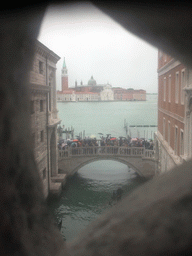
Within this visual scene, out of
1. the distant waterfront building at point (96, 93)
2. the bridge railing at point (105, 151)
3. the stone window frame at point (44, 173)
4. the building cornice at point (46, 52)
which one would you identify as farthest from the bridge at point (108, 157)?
the distant waterfront building at point (96, 93)

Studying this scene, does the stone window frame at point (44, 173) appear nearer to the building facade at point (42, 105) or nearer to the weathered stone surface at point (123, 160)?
the building facade at point (42, 105)

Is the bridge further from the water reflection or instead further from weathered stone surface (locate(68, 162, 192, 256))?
weathered stone surface (locate(68, 162, 192, 256))

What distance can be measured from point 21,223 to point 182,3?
596 mm

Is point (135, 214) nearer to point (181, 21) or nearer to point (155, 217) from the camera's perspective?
point (155, 217)

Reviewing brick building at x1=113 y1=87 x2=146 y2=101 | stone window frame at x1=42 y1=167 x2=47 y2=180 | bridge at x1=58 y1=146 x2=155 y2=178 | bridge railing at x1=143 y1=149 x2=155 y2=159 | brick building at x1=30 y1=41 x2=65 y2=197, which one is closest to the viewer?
brick building at x1=30 y1=41 x2=65 y2=197

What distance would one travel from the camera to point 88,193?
520 inches

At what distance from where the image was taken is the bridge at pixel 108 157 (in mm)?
13781

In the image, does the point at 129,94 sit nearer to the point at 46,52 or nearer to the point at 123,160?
the point at 123,160

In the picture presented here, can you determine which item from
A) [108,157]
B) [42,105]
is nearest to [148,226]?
[42,105]

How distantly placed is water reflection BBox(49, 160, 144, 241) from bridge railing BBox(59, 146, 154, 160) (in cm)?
130

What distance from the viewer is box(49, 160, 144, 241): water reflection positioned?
9.88 metres

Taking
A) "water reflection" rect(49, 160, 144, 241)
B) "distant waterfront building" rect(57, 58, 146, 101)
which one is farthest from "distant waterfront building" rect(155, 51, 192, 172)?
"distant waterfront building" rect(57, 58, 146, 101)

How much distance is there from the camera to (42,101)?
8.98 metres

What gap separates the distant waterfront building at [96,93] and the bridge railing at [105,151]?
4420cm
